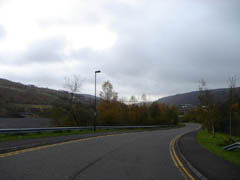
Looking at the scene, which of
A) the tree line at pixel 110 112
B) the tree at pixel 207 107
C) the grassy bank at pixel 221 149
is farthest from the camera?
the tree line at pixel 110 112

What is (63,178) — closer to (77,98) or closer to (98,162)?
(98,162)

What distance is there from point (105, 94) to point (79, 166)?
157ft

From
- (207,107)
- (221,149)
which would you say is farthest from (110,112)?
(221,149)

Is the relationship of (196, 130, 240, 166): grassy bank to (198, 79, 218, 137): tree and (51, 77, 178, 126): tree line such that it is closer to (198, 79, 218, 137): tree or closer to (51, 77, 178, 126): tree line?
(198, 79, 218, 137): tree

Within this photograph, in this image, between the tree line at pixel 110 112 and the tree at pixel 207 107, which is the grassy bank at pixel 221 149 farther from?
the tree line at pixel 110 112

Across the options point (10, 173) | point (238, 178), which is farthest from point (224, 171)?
point (10, 173)

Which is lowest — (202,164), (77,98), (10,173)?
(202,164)

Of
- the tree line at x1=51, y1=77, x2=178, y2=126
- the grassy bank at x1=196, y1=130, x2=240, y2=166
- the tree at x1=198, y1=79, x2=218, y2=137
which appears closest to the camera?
the grassy bank at x1=196, y1=130, x2=240, y2=166

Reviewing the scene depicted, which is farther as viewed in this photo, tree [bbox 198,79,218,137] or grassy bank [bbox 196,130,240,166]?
tree [bbox 198,79,218,137]

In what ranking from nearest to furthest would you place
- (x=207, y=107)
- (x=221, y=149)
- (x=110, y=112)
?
(x=221, y=149)
(x=207, y=107)
(x=110, y=112)

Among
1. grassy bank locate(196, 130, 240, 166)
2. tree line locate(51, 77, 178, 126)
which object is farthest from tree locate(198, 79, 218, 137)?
tree line locate(51, 77, 178, 126)

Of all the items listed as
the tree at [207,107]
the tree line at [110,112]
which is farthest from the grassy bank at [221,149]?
the tree line at [110,112]

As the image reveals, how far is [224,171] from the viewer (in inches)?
310

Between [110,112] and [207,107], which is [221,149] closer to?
[207,107]
